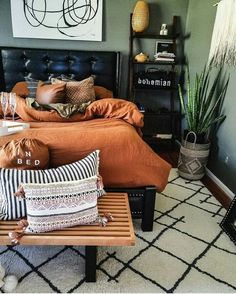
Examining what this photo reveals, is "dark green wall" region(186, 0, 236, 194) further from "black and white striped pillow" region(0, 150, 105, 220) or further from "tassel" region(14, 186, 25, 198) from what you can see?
"tassel" region(14, 186, 25, 198)

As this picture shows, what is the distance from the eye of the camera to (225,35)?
227cm

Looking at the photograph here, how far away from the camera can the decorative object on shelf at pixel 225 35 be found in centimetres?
219

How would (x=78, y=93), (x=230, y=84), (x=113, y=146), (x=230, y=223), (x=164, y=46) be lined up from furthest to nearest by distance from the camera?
(x=164, y=46) → (x=78, y=93) → (x=230, y=84) → (x=230, y=223) → (x=113, y=146)

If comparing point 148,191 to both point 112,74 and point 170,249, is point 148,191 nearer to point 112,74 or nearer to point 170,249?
point 170,249

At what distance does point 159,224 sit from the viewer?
206 cm

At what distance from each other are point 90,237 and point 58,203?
25 centimetres

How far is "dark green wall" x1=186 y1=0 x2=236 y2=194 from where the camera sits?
99.3 inches

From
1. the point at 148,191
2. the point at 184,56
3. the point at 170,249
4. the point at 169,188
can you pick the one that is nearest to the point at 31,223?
the point at 148,191

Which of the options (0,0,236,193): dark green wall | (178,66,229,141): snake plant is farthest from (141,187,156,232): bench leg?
(0,0,236,193): dark green wall

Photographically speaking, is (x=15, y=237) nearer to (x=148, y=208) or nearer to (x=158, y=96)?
(x=148, y=208)

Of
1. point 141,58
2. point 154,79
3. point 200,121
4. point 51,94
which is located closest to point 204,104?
point 200,121

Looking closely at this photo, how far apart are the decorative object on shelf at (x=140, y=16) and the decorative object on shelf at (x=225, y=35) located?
111 centimetres

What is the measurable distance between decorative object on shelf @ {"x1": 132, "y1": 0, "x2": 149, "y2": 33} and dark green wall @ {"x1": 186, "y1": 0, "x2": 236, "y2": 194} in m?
0.67

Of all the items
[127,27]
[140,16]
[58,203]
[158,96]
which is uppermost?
[140,16]
